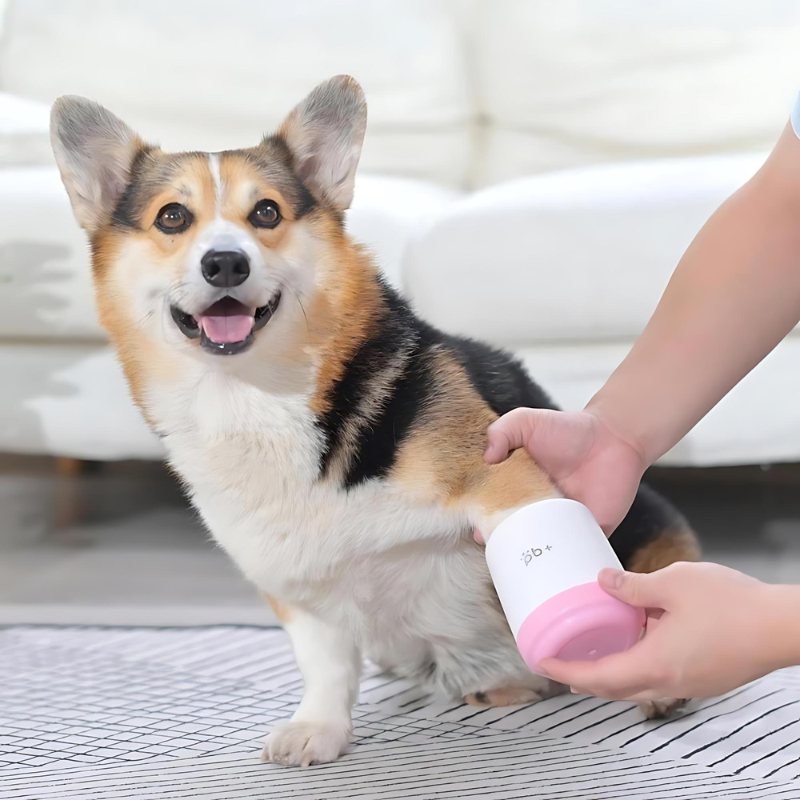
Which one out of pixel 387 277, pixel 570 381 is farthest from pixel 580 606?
pixel 570 381

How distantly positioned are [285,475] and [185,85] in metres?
1.44

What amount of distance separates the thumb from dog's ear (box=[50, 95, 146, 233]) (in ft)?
2.08

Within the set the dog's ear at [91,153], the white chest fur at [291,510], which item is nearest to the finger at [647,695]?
the white chest fur at [291,510]

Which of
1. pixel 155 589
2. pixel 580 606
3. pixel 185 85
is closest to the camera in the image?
pixel 580 606

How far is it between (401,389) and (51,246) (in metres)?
0.93

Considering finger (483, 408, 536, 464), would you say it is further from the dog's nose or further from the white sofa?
the white sofa

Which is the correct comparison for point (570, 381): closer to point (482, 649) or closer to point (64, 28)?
point (482, 649)

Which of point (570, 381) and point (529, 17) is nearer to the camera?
point (570, 381)

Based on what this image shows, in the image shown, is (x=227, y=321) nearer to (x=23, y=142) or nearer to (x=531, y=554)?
(x=531, y=554)

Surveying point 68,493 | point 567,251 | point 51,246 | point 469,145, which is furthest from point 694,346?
point 68,493

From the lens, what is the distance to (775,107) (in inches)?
74.9

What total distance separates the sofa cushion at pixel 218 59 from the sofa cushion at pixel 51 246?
48 cm

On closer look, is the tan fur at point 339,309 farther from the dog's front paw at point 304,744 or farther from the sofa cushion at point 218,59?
the sofa cushion at point 218,59

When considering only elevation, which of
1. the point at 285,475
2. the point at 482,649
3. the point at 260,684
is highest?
the point at 285,475
